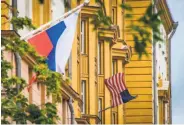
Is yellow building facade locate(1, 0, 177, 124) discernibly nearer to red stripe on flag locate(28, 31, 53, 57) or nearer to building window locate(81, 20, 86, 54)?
building window locate(81, 20, 86, 54)

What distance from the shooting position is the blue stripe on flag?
32469 millimetres

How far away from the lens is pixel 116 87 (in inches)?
2078

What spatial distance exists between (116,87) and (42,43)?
21.2 m

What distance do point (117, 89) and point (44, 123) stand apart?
30667 millimetres

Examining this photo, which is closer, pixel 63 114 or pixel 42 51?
pixel 42 51

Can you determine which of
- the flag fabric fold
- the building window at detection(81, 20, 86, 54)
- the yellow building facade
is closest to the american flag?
the flag fabric fold

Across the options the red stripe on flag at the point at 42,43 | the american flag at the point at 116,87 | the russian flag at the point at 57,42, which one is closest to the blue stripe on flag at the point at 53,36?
the russian flag at the point at 57,42

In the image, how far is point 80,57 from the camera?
165 feet

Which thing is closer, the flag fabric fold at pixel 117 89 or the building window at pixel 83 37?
the building window at pixel 83 37

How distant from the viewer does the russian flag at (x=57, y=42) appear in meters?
31.8

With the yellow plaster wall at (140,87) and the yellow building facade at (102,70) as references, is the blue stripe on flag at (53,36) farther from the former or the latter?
the yellow plaster wall at (140,87)

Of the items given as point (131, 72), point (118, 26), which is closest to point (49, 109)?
point (118, 26)

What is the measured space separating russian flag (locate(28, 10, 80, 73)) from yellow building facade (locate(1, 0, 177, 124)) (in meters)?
1.03

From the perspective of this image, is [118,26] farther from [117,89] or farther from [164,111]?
[164,111]
